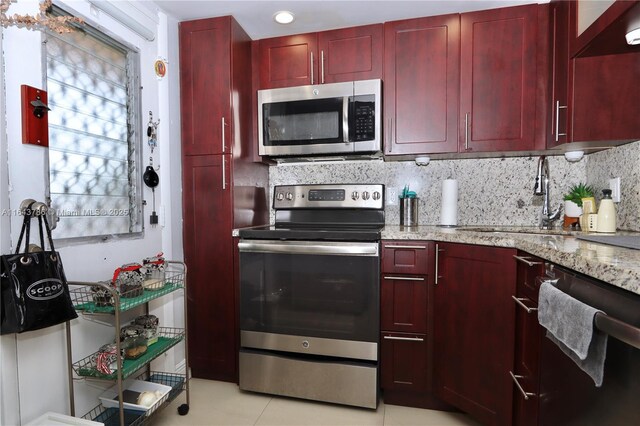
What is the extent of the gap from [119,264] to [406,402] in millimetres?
1729

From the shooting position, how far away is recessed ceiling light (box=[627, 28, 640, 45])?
1259 mm

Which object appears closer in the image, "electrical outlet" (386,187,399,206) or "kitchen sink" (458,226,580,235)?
"kitchen sink" (458,226,580,235)

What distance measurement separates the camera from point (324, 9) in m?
1.96

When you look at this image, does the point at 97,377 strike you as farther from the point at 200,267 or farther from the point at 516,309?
the point at 516,309

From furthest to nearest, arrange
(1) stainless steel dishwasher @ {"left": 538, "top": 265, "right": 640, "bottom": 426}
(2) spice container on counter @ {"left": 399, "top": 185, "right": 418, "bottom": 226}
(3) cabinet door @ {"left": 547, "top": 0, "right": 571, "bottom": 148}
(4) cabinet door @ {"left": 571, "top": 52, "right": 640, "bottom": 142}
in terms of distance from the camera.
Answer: (2) spice container on counter @ {"left": 399, "top": 185, "right": 418, "bottom": 226}, (3) cabinet door @ {"left": 547, "top": 0, "right": 571, "bottom": 148}, (4) cabinet door @ {"left": 571, "top": 52, "right": 640, "bottom": 142}, (1) stainless steel dishwasher @ {"left": 538, "top": 265, "right": 640, "bottom": 426}

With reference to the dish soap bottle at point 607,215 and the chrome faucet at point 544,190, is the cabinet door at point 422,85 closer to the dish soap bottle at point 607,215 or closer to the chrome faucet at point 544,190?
the chrome faucet at point 544,190

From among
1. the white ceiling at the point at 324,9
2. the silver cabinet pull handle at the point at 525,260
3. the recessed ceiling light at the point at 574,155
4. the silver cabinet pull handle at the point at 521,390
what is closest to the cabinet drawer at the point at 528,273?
the silver cabinet pull handle at the point at 525,260

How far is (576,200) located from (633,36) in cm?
87

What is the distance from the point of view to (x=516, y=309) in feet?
4.57

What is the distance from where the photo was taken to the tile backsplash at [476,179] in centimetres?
206

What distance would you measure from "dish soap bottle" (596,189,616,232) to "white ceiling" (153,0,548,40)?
1.17 m

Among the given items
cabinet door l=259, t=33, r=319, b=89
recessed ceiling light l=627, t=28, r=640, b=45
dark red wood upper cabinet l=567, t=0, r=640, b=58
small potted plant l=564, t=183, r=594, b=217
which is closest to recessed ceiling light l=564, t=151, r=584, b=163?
small potted plant l=564, t=183, r=594, b=217

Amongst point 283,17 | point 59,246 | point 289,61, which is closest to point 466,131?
point 289,61

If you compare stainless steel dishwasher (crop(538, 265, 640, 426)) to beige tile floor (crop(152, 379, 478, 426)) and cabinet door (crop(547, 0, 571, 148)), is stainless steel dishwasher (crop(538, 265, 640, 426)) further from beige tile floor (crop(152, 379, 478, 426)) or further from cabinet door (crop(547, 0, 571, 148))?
cabinet door (crop(547, 0, 571, 148))
